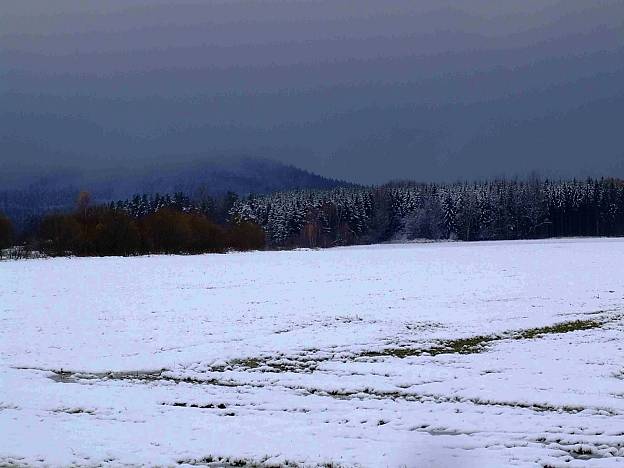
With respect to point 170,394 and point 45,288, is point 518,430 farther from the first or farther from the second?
point 45,288

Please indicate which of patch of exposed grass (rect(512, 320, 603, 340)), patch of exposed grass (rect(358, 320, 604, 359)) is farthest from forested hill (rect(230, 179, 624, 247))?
patch of exposed grass (rect(358, 320, 604, 359))

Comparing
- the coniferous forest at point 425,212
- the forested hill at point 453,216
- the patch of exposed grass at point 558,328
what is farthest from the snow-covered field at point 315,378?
the forested hill at point 453,216

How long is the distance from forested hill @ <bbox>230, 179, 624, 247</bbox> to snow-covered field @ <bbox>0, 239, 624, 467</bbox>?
11843cm

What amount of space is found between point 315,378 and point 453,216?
463ft

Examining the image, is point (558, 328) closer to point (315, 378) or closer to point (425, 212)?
point (315, 378)

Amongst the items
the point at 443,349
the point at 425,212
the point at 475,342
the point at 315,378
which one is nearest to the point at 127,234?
the point at 475,342

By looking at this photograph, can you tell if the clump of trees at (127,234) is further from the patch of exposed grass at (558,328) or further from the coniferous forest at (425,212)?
the patch of exposed grass at (558,328)

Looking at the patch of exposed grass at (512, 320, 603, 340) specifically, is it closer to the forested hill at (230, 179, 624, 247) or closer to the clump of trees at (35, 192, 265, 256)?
the clump of trees at (35, 192, 265, 256)

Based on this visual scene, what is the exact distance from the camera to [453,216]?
6014 inches

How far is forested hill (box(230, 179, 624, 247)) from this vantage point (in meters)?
151

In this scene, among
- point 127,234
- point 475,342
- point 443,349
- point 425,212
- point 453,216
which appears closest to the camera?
point 443,349

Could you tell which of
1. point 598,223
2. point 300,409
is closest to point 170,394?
point 300,409

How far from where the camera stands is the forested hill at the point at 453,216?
5950 inches

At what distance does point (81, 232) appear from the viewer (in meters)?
87.5
